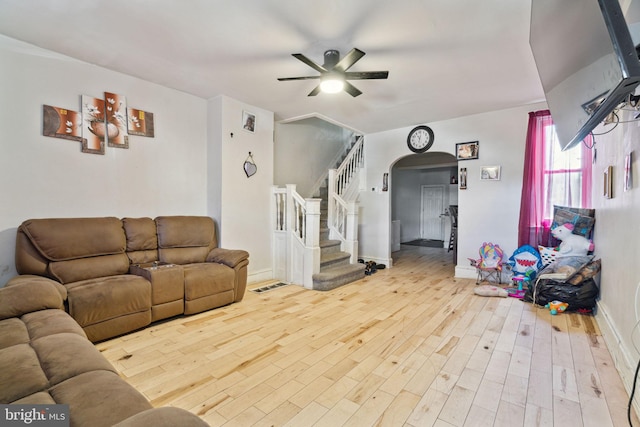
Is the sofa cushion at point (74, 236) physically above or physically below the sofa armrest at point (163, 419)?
above

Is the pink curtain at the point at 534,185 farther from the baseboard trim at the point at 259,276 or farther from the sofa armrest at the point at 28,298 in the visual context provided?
the sofa armrest at the point at 28,298

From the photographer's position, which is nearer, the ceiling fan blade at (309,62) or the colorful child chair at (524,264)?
the ceiling fan blade at (309,62)

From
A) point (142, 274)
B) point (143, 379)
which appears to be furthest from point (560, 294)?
point (142, 274)

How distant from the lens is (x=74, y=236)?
2.64 meters

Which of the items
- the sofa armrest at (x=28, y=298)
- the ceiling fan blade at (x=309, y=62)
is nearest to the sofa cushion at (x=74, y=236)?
the sofa armrest at (x=28, y=298)

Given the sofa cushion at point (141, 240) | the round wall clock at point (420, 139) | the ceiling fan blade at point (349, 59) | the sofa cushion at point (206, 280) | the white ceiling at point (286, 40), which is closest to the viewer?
the white ceiling at point (286, 40)

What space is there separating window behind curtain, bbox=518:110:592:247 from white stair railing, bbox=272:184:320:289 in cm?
298

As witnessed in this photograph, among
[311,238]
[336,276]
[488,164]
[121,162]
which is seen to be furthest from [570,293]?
[121,162]

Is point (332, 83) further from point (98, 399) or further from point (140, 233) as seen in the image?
point (98, 399)

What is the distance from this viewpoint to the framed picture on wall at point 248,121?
4.03 m

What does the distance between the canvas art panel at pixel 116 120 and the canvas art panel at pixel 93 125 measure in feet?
0.15

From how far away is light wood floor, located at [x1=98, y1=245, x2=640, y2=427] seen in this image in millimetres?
1578

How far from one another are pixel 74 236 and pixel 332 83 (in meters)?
2.85

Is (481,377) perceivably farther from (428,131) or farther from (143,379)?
(428,131)
